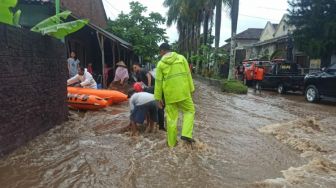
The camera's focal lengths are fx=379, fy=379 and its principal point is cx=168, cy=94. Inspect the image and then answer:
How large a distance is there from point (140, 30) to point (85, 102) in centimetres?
1462

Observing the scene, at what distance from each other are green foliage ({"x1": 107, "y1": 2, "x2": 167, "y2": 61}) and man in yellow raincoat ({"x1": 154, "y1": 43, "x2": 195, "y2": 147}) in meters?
17.4

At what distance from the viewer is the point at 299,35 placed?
80.2ft

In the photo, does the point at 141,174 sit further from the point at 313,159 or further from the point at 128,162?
the point at 313,159

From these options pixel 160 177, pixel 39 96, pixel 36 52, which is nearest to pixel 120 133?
pixel 39 96

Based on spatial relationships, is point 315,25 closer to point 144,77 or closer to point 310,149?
point 144,77

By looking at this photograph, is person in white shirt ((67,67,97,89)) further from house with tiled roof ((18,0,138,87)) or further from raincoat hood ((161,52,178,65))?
raincoat hood ((161,52,178,65))

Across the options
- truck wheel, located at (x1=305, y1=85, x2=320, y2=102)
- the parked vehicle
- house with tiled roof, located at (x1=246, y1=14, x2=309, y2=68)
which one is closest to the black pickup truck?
the parked vehicle

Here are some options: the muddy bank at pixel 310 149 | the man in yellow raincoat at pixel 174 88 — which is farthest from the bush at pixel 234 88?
the man in yellow raincoat at pixel 174 88

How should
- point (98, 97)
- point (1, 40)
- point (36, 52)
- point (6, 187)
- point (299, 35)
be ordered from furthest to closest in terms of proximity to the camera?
point (299, 35) < point (98, 97) < point (36, 52) < point (1, 40) < point (6, 187)

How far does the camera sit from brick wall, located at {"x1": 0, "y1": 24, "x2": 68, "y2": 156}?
5.61m

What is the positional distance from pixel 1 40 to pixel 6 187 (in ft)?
7.07

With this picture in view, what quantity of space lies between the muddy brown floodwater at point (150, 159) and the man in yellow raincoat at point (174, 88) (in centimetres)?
34

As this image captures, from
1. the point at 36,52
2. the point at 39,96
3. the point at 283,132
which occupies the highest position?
the point at 36,52

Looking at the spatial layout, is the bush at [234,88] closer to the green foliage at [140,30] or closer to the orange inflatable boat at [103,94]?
the green foliage at [140,30]
